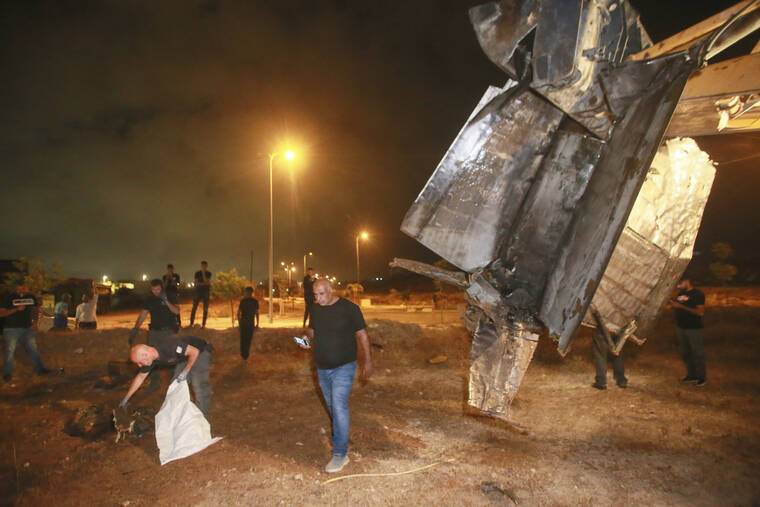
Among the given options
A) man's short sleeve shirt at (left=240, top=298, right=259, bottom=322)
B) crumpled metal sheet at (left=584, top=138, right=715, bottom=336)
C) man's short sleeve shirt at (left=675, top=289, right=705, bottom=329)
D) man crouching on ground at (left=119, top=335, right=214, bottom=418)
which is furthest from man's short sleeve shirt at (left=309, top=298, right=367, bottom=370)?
man's short sleeve shirt at (left=675, top=289, right=705, bottom=329)

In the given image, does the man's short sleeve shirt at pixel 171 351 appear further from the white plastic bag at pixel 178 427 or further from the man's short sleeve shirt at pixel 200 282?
the man's short sleeve shirt at pixel 200 282

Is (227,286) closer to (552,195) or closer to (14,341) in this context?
(14,341)

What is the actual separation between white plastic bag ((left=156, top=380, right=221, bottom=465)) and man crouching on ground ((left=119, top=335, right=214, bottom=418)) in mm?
182

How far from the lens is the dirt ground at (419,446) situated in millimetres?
3361

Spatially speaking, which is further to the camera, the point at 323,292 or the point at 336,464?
the point at 323,292

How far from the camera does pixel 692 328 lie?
21.2 ft

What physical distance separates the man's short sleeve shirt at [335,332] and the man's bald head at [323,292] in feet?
0.15

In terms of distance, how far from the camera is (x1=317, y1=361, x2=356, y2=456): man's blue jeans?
3725 mm

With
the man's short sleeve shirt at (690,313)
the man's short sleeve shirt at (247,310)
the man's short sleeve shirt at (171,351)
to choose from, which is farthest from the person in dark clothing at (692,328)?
the man's short sleeve shirt at (247,310)

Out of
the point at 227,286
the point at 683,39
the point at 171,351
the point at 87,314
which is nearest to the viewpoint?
the point at 683,39

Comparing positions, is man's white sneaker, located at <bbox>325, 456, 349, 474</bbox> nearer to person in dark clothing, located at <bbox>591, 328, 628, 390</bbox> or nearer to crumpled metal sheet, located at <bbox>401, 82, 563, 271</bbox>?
Result: crumpled metal sheet, located at <bbox>401, 82, 563, 271</bbox>

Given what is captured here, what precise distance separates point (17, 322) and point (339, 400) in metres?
6.58

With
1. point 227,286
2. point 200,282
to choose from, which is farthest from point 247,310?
point 227,286

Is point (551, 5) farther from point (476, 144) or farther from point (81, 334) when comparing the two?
point (81, 334)
